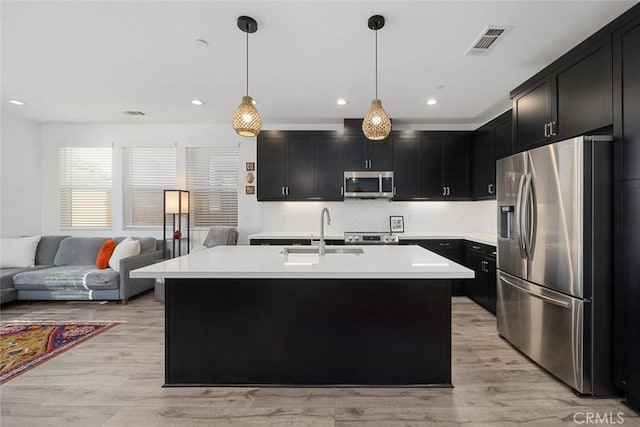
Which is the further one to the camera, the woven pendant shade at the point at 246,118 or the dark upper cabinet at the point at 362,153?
the dark upper cabinet at the point at 362,153

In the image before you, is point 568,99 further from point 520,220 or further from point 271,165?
point 271,165

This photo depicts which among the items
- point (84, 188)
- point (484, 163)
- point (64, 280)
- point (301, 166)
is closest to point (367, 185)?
point (301, 166)

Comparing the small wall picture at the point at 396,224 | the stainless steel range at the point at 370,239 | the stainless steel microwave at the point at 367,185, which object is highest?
the stainless steel microwave at the point at 367,185

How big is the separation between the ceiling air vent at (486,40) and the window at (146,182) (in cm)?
456

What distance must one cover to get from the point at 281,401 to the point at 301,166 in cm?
332

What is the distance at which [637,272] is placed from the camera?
1.82 meters

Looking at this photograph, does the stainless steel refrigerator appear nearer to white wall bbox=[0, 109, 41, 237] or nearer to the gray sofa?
the gray sofa

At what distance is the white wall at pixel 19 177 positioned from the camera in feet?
14.6

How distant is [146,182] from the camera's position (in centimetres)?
504

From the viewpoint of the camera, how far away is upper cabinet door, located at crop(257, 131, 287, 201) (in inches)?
183

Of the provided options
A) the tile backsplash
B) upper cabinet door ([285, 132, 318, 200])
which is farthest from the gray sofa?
upper cabinet door ([285, 132, 318, 200])

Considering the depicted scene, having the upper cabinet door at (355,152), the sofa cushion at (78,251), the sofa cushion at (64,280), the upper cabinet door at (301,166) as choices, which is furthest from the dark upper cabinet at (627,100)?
the sofa cushion at (78,251)

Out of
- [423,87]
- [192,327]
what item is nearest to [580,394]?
[192,327]

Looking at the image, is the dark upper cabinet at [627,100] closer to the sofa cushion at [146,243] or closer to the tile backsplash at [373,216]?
the tile backsplash at [373,216]
